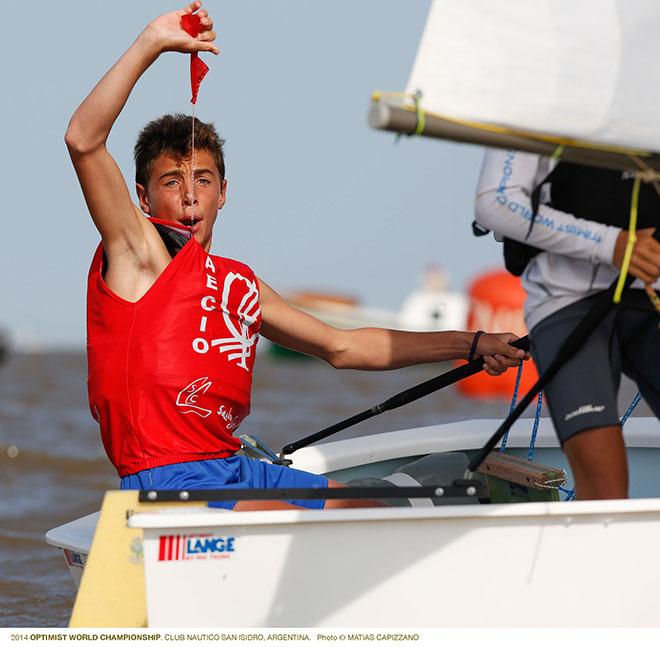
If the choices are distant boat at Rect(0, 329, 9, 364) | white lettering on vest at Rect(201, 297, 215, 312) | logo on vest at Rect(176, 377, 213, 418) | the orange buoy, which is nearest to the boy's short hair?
white lettering on vest at Rect(201, 297, 215, 312)

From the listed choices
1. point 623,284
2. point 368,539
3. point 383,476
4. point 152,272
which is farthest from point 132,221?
point 383,476

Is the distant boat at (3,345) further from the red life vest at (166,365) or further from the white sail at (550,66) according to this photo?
the white sail at (550,66)

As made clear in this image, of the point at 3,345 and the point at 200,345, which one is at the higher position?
the point at 200,345

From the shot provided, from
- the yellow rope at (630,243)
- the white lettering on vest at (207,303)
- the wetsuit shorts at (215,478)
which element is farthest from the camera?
the white lettering on vest at (207,303)

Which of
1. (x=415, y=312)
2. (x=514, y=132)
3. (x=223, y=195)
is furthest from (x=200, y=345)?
(x=415, y=312)

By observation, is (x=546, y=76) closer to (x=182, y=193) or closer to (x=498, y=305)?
(x=182, y=193)

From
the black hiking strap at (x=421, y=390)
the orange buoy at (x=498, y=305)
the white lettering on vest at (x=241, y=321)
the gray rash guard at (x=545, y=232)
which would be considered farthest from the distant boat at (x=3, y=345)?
the gray rash guard at (x=545, y=232)

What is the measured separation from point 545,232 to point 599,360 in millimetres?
319

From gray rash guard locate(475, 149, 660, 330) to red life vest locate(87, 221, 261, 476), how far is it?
2.62ft

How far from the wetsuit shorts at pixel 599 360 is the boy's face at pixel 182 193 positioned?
3.31ft

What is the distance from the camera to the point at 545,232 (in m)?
2.80

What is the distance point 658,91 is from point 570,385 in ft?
2.20

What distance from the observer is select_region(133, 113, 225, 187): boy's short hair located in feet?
11.4

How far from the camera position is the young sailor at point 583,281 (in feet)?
9.20
